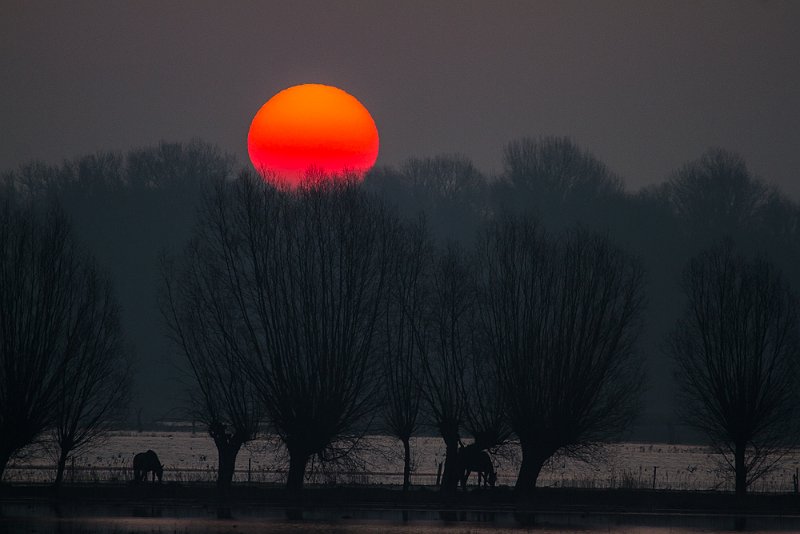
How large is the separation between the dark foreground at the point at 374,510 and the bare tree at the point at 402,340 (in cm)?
328

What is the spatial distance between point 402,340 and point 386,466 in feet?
55.1

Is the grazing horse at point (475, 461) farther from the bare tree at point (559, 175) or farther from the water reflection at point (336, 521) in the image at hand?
the bare tree at point (559, 175)

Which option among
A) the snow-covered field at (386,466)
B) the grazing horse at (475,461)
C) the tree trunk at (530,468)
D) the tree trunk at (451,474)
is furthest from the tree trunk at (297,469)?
the tree trunk at (530,468)

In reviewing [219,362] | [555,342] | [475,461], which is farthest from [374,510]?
[219,362]

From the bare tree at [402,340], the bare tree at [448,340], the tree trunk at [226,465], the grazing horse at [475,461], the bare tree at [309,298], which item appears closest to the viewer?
the tree trunk at [226,465]

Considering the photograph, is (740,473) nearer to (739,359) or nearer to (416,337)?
(739,359)

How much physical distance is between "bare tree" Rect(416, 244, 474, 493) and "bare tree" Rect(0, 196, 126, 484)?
1237cm

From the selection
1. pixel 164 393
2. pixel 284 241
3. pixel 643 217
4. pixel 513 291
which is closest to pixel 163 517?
pixel 284 241

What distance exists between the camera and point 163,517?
1612 inches

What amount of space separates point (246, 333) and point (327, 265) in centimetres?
438

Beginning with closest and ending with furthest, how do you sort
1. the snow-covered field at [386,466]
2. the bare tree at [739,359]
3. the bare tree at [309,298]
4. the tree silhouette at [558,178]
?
the bare tree at [309,298], the bare tree at [739,359], the snow-covered field at [386,466], the tree silhouette at [558,178]

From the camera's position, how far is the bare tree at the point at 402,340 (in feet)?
176

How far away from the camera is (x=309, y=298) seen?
51031mm

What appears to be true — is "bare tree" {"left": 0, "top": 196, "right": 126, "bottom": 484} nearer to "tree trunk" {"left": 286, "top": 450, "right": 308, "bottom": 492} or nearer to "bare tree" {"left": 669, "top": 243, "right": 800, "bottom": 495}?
"tree trunk" {"left": 286, "top": 450, "right": 308, "bottom": 492}
